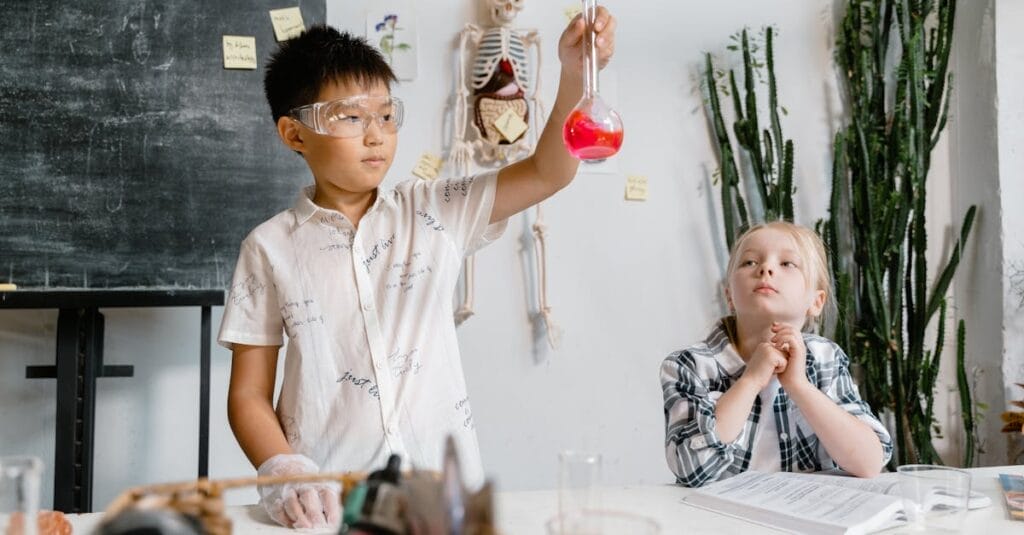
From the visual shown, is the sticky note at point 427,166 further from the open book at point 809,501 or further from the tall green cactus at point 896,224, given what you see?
the open book at point 809,501

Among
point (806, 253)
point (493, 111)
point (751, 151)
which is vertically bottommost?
point (806, 253)

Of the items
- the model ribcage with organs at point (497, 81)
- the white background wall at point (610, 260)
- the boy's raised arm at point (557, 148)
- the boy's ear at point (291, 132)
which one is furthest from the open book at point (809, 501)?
the model ribcage with organs at point (497, 81)

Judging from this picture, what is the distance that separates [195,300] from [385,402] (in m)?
1.20

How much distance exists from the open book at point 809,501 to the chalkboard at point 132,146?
1.72 meters

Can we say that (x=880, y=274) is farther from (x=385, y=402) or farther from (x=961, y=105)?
(x=385, y=402)

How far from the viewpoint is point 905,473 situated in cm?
109

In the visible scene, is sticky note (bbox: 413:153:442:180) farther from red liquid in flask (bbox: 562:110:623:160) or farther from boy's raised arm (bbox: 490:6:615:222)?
red liquid in flask (bbox: 562:110:623:160)

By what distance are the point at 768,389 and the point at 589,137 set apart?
70cm

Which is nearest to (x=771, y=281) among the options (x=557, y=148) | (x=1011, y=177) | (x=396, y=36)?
(x=557, y=148)

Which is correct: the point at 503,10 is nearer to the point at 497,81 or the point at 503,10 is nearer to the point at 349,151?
the point at 497,81

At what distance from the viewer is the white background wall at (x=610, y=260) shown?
111 inches

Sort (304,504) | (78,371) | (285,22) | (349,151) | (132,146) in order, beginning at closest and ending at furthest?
(304,504) < (349,151) < (78,371) < (132,146) < (285,22)

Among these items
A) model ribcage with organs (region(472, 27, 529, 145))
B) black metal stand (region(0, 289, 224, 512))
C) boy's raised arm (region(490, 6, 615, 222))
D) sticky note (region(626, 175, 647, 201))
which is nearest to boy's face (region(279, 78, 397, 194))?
boy's raised arm (region(490, 6, 615, 222))

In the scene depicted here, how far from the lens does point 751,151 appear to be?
291 centimetres
